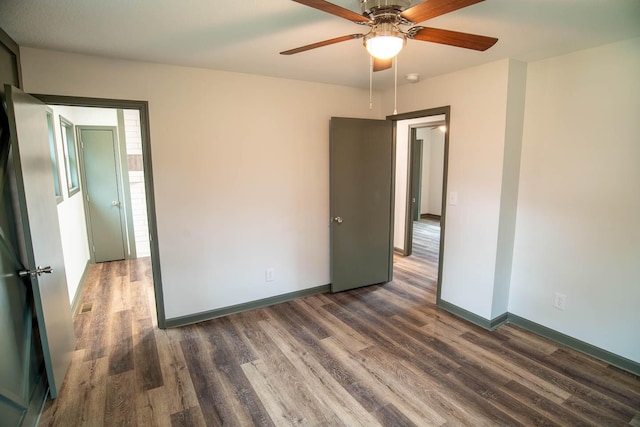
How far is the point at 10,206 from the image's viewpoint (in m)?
2.09

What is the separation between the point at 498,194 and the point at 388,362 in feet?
5.55

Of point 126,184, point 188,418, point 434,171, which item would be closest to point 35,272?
point 188,418

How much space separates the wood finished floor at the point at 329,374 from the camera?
2039mm

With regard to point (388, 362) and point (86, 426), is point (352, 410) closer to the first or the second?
point (388, 362)

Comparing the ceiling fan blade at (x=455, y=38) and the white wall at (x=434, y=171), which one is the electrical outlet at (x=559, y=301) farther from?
the white wall at (x=434, y=171)

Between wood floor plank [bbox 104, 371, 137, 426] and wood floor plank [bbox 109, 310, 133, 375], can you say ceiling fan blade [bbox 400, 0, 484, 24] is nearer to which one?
wood floor plank [bbox 104, 371, 137, 426]

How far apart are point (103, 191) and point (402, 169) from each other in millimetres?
4698

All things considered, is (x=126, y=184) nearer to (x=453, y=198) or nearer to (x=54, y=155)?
(x=54, y=155)

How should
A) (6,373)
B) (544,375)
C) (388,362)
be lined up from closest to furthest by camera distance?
(6,373), (544,375), (388,362)

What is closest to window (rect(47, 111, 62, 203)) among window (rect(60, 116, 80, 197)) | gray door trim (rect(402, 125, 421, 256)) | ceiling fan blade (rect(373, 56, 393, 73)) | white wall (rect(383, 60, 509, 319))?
window (rect(60, 116, 80, 197))

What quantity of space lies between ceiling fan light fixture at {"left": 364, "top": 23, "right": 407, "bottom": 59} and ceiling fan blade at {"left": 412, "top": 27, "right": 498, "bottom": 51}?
0.12 meters

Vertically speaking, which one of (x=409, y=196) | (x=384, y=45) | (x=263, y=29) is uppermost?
(x=263, y=29)

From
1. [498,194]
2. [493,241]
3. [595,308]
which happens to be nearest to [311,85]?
[498,194]

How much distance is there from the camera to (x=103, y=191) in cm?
506
